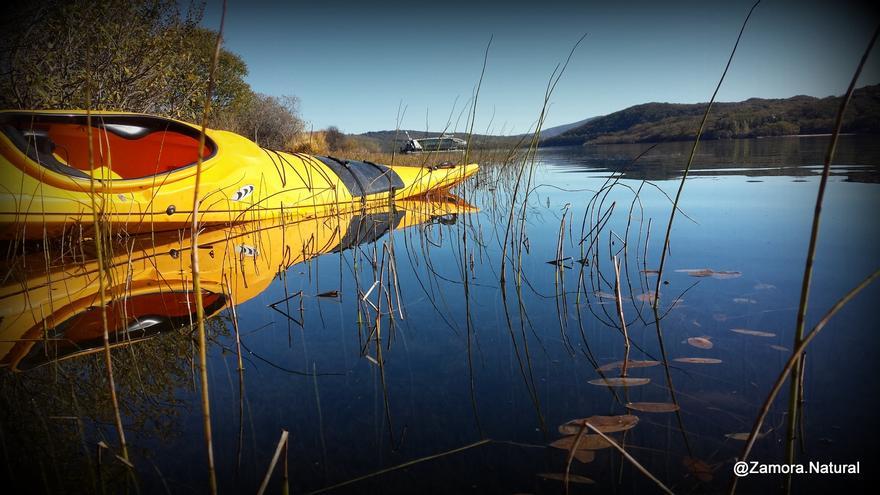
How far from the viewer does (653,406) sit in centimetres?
100

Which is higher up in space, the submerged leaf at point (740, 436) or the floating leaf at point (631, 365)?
the floating leaf at point (631, 365)

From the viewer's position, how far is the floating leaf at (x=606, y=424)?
0.92m

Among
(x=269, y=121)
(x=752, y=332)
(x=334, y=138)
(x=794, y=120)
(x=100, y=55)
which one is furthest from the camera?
(x=794, y=120)

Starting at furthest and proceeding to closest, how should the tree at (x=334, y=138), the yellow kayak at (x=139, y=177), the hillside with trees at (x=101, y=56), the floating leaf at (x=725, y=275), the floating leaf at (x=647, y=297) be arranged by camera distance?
the tree at (x=334, y=138) → the hillside with trees at (x=101, y=56) → the yellow kayak at (x=139, y=177) → the floating leaf at (x=725, y=275) → the floating leaf at (x=647, y=297)

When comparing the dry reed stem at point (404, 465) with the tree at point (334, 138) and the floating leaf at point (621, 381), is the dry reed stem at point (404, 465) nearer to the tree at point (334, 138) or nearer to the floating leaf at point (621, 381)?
the floating leaf at point (621, 381)

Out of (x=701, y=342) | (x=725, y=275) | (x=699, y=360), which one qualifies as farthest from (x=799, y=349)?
(x=725, y=275)

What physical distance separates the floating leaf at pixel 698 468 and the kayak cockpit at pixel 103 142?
2.23 meters

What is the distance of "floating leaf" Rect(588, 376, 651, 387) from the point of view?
1115mm

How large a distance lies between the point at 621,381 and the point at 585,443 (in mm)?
307

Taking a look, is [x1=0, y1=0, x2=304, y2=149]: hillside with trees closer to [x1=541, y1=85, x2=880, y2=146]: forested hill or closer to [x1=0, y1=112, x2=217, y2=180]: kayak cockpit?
[x1=0, y1=112, x2=217, y2=180]: kayak cockpit

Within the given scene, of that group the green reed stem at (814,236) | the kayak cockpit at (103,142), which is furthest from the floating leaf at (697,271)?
the kayak cockpit at (103,142)

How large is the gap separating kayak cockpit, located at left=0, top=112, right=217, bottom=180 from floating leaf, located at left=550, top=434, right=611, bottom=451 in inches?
80.1

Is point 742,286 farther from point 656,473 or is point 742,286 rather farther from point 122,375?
point 122,375

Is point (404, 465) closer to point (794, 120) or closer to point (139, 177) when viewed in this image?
point (139, 177)
